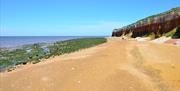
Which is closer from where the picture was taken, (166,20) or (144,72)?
(144,72)

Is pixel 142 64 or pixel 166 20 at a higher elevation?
pixel 166 20

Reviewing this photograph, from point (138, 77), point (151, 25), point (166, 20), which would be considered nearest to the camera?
point (138, 77)

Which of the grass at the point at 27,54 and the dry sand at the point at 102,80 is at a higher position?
the dry sand at the point at 102,80

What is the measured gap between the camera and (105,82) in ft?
24.7

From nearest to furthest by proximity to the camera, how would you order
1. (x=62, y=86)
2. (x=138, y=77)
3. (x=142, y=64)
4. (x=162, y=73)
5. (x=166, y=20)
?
1. (x=62, y=86)
2. (x=138, y=77)
3. (x=162, y=73)
4. (x=142, y=64)
5. (x=166, y=20)

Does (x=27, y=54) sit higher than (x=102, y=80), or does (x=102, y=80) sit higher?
(x=102, y=80)

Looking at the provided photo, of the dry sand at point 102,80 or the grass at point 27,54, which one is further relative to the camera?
the grass at point 27,54

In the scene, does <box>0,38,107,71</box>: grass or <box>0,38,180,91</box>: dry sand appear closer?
<box>0,38,180,91</box>: dry sand

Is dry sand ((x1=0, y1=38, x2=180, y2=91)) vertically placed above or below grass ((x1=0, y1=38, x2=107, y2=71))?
above

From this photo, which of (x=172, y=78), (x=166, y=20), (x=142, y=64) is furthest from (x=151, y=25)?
(x=172, y=78)

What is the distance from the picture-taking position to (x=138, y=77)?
8.16m

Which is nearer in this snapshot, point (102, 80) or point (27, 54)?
point (102, 80)

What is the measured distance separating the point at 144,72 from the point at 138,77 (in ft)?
3.21

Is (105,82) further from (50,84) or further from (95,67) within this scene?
(95,67)
